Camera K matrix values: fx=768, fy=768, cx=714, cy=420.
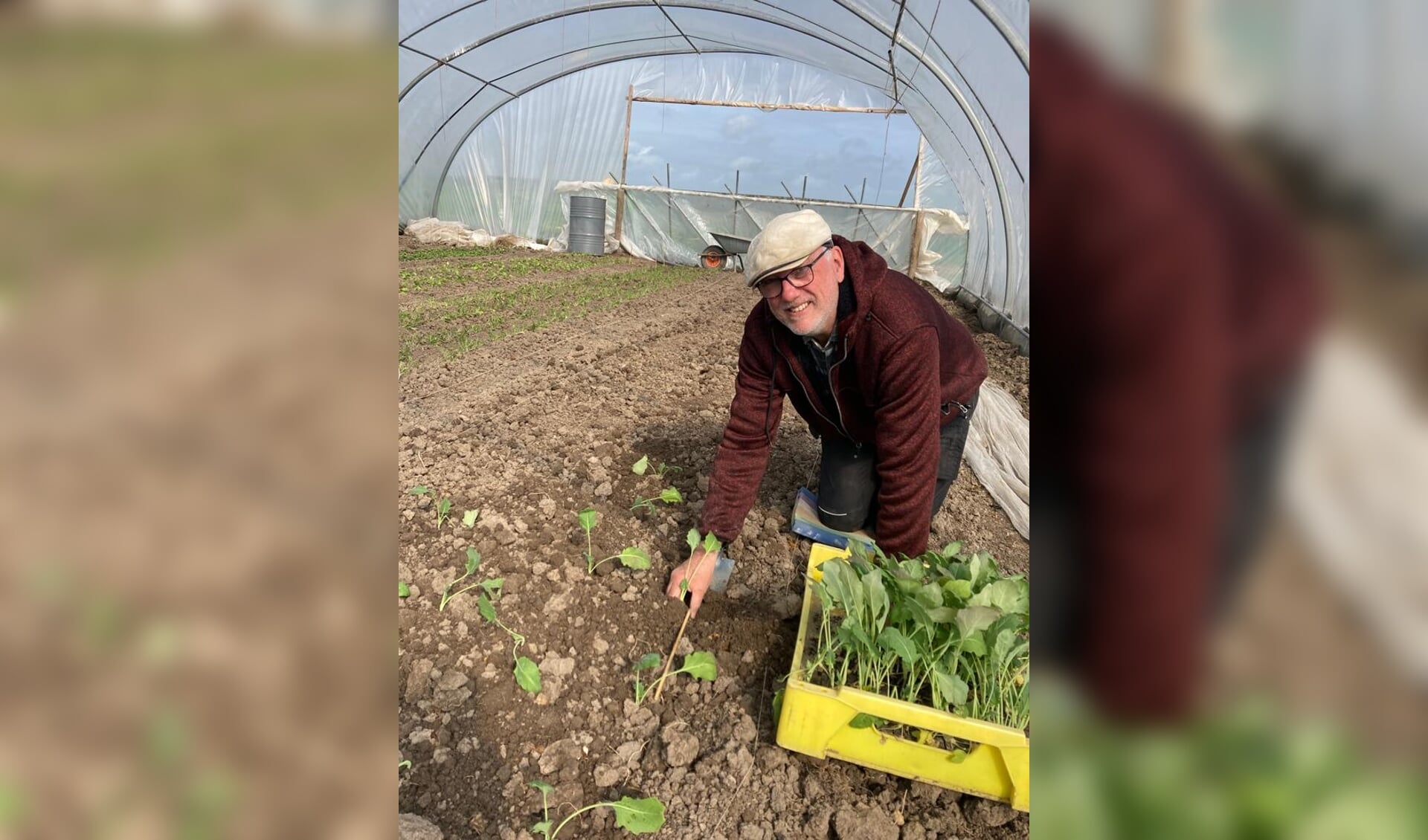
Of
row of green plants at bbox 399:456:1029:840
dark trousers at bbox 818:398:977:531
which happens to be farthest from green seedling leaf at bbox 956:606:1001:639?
dark trousers at bbox 818:398:977:531

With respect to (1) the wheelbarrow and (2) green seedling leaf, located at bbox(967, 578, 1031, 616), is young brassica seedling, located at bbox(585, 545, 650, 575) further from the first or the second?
(1) the wheelbarrow

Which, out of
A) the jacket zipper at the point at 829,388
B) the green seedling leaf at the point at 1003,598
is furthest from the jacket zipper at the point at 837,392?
the green seedling leaf at the point at 1003,598

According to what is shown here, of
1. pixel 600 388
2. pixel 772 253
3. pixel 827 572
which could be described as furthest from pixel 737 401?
pixel 600 388

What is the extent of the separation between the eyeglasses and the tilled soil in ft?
3.07

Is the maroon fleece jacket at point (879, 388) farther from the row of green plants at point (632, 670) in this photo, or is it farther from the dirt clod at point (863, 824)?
the dirt clod at point (863, 824)

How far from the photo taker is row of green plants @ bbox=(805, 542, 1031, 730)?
5.19 feet

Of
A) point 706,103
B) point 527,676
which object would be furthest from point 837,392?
point 706,103

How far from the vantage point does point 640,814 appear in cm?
147

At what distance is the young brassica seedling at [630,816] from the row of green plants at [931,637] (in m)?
0.44
